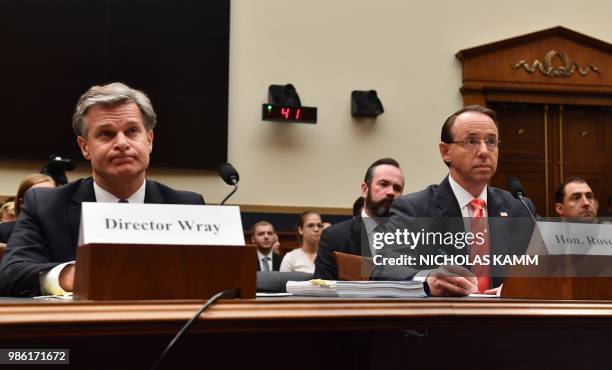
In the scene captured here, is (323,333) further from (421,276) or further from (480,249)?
(480,249)

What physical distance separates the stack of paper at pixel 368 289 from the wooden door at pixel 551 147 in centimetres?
652

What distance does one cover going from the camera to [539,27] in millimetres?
8312

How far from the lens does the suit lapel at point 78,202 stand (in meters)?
2.19

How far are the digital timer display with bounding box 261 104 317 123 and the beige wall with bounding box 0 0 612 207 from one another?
12cm

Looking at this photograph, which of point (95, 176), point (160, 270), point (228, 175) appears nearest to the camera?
point (160, 270)

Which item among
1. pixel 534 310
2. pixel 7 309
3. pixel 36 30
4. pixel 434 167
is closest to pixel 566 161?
pixel 434 167

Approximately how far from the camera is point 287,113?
7641mm

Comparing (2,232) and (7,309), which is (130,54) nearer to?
(2,232)

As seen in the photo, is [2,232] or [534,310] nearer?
[534,310]

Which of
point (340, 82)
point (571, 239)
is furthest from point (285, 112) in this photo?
point (571, 239)

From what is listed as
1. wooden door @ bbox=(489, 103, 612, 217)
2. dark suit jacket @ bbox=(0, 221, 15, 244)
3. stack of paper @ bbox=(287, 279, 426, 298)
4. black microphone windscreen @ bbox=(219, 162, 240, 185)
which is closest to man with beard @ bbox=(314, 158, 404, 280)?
black microphone windscreen @ bbox=(219, 162, 240, 185)

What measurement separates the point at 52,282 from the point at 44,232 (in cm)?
36

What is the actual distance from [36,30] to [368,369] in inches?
248

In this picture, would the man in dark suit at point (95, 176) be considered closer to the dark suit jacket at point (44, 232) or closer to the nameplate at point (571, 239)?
the dark suit jacket at point (44, 232)
